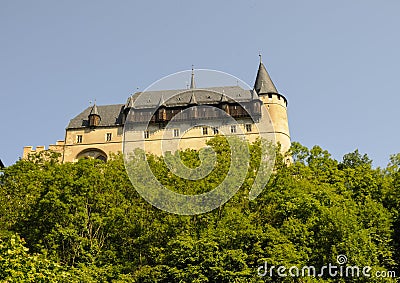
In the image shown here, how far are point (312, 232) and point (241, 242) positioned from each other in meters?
3.32

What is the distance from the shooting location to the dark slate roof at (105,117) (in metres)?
66.8

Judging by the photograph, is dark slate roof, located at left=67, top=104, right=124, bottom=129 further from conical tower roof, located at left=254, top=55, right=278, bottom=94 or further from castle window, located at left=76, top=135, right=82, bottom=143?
conical tower roof, located at left=254, top=55, right=278, bottom=94

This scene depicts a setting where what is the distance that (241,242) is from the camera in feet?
79.2

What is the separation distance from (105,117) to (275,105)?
71.0 ft

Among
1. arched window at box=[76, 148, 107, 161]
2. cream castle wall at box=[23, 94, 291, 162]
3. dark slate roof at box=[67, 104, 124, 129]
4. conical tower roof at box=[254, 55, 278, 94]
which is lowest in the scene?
arched window at box=[76, 148, 107, 161]

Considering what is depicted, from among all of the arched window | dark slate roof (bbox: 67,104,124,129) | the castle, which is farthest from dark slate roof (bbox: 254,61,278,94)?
the arched window

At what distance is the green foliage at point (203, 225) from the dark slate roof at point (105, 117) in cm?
3611

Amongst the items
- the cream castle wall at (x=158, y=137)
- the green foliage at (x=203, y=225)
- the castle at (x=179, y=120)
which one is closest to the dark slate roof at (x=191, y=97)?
the castle at (x=179, y=120)

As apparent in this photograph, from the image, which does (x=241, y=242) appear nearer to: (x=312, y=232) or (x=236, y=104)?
(x=312, y=232)

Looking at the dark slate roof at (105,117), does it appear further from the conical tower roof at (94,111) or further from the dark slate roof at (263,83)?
the dark slate roof at (263,83)

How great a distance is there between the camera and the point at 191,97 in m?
65.4

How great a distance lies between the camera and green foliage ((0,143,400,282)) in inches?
918

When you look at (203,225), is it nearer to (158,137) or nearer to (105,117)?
(158,137)

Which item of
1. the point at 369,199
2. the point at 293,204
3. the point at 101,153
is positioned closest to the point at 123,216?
the point at 293,204
